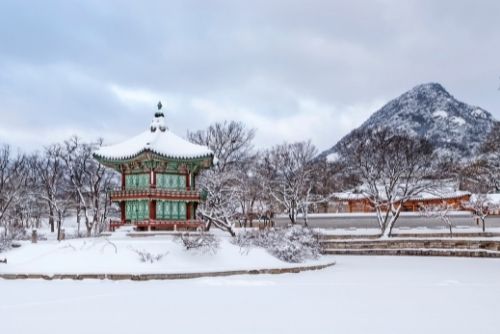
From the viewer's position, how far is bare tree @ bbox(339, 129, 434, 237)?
45.6 m

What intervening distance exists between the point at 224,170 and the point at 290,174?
339 inches

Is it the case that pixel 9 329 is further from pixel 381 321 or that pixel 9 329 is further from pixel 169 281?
pixel 169 281

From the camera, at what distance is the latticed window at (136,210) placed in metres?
33.2

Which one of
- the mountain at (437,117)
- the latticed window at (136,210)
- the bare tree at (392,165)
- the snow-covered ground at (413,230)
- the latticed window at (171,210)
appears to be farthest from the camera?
the mountain at (437,117)

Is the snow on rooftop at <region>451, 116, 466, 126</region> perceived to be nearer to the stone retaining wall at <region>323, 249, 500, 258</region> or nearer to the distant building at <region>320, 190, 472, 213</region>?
the distant building at <region>320, 190, 472, 213</region>

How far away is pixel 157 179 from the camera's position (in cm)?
3412

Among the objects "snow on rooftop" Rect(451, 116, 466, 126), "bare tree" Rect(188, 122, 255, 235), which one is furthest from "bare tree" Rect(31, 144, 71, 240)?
"snow on rooftop" Rect(451, 116, 466, 126)

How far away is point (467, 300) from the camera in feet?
50.7

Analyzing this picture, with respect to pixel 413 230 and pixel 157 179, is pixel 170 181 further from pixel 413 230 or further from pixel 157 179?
pixel 413 230

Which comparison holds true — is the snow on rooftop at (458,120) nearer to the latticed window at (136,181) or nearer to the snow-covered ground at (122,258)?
the latticed window at (136,181)

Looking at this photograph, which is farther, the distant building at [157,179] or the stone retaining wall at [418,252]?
the stone retaining wall at [418,252]

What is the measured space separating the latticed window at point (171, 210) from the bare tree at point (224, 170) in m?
6.55

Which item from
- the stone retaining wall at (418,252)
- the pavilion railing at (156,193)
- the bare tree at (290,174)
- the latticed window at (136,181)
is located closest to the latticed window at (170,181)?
the latticed window at (136,181)

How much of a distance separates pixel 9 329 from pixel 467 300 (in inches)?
466
